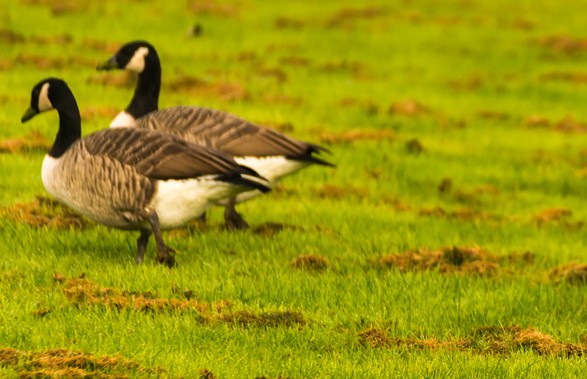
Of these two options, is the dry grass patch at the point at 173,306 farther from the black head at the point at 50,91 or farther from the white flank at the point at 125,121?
the white flank at the point at 125,121

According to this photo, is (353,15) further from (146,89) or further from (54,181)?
(54,181)

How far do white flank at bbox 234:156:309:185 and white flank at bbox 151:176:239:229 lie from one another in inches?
87.1

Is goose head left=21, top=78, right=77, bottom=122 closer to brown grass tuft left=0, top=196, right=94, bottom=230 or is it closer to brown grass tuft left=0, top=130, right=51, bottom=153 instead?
brown grass tuft left=0, top=196, right=94, bottom=230

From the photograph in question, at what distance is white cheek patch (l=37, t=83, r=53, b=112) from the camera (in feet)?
42.5

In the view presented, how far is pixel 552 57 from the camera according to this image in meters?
34.3

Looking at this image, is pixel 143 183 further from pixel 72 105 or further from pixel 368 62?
pixel 368 62

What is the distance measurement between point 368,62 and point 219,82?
7680 millimetres

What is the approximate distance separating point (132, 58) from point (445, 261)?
5.40 meters

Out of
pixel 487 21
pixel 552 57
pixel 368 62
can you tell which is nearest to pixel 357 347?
pixel 368 62

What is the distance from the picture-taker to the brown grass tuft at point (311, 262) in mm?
13023

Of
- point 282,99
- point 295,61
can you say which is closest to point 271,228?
point 282,99

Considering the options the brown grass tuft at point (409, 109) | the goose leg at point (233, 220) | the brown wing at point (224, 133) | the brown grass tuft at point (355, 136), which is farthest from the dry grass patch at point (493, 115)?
the goose leg at point (233, 220)

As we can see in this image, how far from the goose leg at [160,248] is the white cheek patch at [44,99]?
231cm

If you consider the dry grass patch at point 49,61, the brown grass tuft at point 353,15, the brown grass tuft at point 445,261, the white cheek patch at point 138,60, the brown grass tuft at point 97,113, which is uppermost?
the white cheek patch at point 138,60
